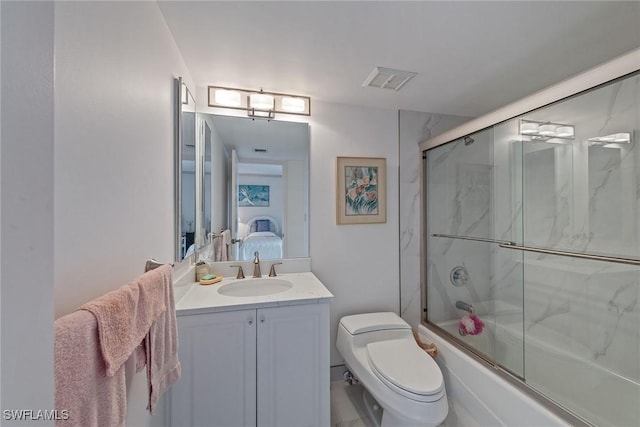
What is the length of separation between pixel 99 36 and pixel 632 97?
2229 millimetres

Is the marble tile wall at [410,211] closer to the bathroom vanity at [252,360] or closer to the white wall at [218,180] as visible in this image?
the bathroom vanity at [252,360]

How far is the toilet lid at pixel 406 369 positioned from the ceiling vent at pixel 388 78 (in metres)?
1.70

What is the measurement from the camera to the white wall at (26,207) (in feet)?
0.81

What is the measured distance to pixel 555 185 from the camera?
177 centimetres

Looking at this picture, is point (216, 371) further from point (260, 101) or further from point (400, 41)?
point (400, 41)

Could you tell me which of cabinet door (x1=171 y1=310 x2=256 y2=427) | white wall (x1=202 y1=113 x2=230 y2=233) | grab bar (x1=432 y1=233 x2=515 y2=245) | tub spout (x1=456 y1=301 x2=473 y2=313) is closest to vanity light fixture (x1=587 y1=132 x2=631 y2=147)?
grab bar (x1=432 y1=233 x2=515 y2=245)

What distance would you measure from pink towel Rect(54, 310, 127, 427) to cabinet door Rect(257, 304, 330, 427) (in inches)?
29.7

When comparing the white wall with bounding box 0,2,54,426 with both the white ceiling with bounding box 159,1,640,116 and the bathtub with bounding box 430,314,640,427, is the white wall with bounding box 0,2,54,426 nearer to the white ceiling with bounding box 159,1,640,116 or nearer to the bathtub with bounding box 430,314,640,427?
the white ceiling with bounding box 159,1,640,116

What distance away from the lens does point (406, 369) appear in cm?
140

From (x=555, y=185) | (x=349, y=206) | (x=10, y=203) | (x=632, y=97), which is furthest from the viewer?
(x=349, y=206)

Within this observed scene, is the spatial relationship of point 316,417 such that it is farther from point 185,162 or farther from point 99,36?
point 99,36

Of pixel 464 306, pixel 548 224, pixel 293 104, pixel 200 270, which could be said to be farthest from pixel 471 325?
pixel 293 104

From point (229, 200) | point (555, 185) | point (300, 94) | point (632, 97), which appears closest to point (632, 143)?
point (632, 97)

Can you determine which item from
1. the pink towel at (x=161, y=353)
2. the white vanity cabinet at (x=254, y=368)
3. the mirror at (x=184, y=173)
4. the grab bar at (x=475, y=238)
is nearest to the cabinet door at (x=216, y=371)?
the white vanity cabinet at (x=254, y=368)
